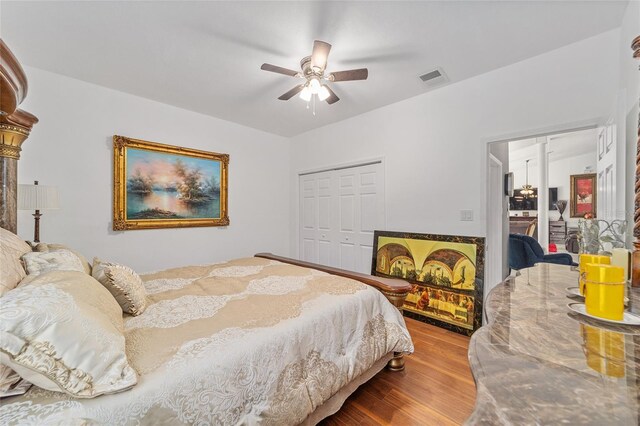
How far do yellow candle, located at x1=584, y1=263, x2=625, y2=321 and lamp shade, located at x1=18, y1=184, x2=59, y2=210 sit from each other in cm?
341

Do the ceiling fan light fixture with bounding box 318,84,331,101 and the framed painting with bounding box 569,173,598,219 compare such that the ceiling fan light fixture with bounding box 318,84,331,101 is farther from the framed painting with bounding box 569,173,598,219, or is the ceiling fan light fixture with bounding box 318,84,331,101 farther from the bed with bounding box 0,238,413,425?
the framed painting with bounding box 569,173,598,219

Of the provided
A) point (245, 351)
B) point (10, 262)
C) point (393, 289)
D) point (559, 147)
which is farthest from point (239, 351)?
point (559, 147)

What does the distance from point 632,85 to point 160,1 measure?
3.14m

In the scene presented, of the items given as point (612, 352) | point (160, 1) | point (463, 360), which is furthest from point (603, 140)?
point (160, 1)

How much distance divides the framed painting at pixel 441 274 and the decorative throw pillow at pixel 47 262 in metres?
3.01

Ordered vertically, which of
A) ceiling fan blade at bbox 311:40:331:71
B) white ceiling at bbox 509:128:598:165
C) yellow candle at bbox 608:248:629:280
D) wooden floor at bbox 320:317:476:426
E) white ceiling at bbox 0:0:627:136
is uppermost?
white ceiling at bbox 509:128:598:165

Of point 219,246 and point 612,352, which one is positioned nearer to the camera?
point 612,352

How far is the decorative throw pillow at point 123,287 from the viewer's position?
144 cm

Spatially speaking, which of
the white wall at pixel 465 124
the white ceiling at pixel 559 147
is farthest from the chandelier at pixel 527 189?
the white wall at pixel 465 124

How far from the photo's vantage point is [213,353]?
42.4 inches

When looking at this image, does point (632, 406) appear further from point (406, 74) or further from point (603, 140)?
point (406, 74)

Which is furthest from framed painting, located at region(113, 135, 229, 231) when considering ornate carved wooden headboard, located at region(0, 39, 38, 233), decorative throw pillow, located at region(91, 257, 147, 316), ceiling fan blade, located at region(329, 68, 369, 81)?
ceiling fan blade, located at region(329, 68, 369, 81)

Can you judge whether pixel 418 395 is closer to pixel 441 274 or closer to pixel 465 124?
pixel 441 274

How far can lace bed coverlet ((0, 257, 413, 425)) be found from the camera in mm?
851
